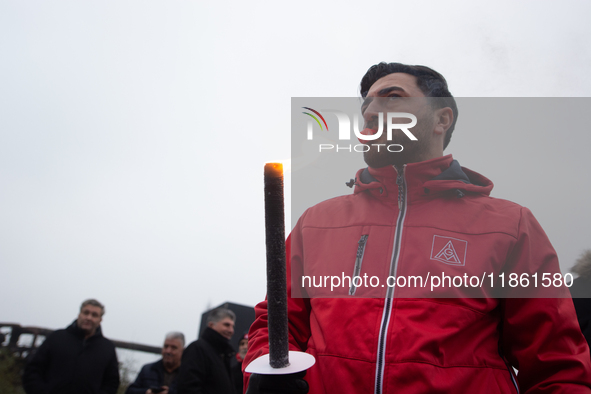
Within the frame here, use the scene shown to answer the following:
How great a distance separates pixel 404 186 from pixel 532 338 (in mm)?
669

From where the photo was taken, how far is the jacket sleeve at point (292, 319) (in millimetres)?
1404

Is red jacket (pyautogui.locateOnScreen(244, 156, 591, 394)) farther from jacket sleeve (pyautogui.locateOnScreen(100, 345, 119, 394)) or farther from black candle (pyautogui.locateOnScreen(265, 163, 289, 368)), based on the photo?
jacket sleeve (pyautogui.locateOnScreen(100, 345, 119, 394))

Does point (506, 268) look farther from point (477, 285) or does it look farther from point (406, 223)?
point (406, 223)

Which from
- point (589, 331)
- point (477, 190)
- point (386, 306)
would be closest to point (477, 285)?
point (386, 306)

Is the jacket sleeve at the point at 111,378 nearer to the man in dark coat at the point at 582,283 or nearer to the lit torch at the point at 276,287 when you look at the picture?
the man in dark coat at the point at 582,283

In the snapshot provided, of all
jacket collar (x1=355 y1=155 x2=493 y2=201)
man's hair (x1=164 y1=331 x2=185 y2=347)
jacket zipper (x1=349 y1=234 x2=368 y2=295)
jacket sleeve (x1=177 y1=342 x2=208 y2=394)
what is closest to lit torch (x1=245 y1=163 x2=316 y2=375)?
jacket zipper (x1=349 y1=234 x2=368 y2=295)

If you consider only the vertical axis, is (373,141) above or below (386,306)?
above

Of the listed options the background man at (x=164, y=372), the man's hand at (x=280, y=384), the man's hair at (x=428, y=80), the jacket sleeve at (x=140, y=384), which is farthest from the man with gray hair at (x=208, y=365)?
the man's hand at (x=280, y=384)

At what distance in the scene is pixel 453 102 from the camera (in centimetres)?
206

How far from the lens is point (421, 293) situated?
138 centimetres

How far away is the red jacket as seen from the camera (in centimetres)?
126

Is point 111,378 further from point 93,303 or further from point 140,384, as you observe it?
point 93,303

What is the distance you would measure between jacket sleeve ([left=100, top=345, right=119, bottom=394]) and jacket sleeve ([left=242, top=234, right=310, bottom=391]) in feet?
11.0

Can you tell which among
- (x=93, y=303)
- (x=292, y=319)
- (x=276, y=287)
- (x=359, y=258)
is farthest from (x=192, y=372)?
(x=276, y=287)
